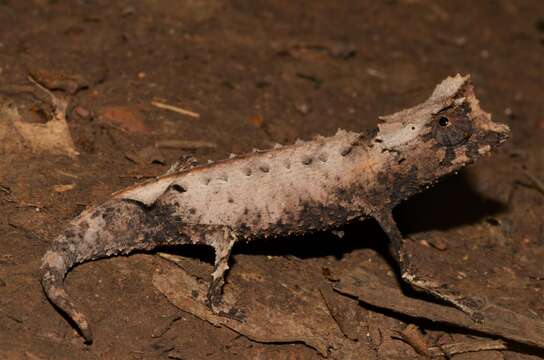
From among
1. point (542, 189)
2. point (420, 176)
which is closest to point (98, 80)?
point (420, 176)

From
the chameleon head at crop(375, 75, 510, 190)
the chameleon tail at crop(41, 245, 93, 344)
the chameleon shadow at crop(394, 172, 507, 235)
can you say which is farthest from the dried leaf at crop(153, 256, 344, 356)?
the chameleon shadow at crop(394, 172, 507, 235)

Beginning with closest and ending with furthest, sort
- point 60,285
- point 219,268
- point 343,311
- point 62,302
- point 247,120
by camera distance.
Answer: point 62,302 → point 60,285 → point 219,268 → point 343,311 → point 247,120

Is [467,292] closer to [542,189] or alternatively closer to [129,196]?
[542,189]

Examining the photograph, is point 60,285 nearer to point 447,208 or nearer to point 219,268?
point 219,268

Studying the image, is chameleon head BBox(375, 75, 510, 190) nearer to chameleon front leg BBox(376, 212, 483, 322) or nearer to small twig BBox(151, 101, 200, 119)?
chameleon front leg BBox(376, 212, 483, 322)

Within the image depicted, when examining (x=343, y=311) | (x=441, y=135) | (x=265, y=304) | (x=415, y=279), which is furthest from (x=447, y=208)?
(x=265, y=304)
